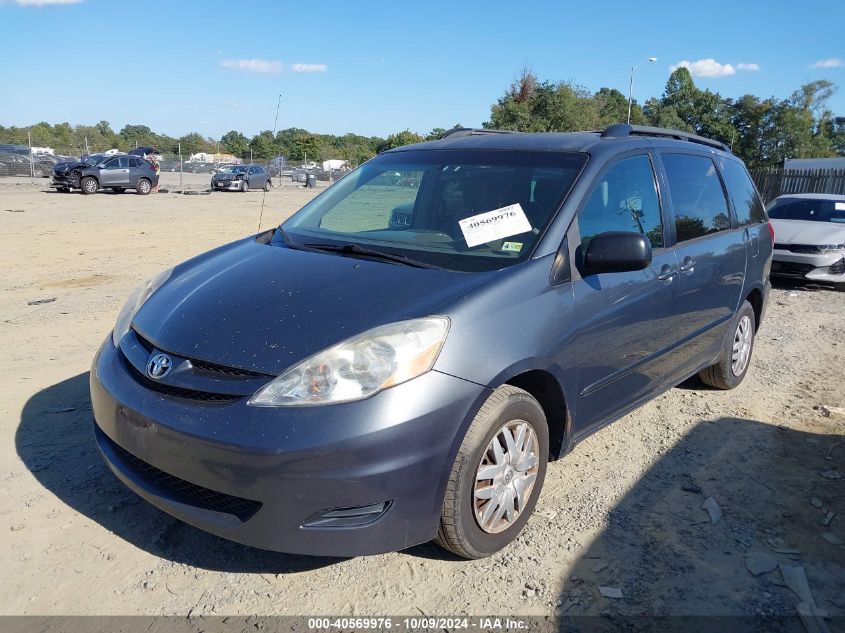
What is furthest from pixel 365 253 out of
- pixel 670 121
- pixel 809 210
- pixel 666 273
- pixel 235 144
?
pixel 235 144

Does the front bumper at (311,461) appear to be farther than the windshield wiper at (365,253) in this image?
No

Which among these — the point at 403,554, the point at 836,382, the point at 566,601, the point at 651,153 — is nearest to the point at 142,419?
the point at 403,554

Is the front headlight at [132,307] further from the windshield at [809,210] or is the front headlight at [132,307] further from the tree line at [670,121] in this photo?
the tree line at [670,121]

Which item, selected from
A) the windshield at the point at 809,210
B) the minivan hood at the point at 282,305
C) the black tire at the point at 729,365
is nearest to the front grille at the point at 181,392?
the minivan hood at the point at 282,305

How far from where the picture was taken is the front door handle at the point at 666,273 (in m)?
3.79

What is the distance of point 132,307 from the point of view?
3.38m

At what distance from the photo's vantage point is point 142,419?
2.61 m

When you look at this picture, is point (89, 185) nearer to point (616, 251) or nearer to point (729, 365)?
point (729, 365)

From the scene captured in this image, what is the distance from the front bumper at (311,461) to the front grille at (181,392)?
0.03 m

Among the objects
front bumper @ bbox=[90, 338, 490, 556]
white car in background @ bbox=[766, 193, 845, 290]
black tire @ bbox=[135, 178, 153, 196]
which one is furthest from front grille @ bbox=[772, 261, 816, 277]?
black tire @ bbox=[135, 178, 153, 196]

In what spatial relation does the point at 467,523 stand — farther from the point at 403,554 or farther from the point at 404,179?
the point at 404,179

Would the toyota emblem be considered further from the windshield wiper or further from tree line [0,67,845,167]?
tree line [0,67,845,167]

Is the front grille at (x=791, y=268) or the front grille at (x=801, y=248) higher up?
the front grille at (x=801, y=248)

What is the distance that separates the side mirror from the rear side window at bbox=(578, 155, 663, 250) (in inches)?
4.9
